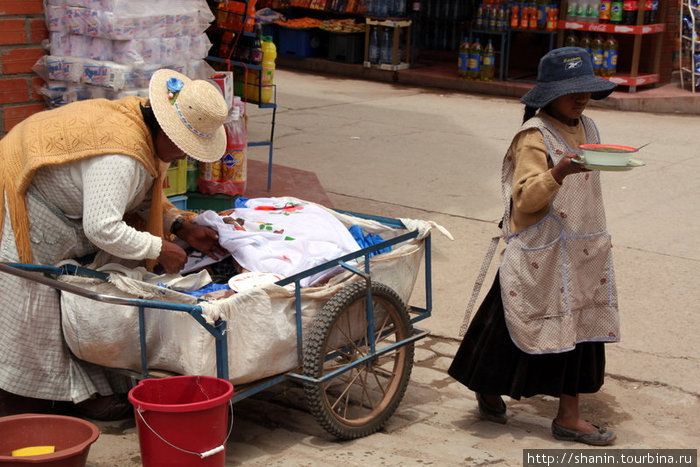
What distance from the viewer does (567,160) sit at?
3555mm

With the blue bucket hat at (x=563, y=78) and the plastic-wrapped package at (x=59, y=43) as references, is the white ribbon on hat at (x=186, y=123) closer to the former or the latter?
the blue bucket hat at (x=563, y=78)

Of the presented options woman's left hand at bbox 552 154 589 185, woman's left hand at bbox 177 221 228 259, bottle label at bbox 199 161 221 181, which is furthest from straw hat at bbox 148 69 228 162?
bottle label at bbox 199 161 221 181

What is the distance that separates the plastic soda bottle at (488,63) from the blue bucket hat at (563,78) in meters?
9.85

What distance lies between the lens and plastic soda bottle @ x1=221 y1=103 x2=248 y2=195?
20.9 ft

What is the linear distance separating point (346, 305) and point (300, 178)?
4364mm

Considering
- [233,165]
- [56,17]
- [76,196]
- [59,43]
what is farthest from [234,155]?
[76,196]

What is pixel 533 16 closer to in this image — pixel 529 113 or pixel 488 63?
pixel 488 63

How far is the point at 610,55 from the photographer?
41.3 ft

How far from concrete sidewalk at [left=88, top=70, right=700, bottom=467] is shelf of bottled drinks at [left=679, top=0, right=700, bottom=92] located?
98 centimetres

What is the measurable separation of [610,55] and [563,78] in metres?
9.27

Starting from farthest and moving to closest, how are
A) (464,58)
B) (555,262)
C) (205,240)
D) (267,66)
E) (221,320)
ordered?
(464,58)
(267,66)
(205,240)
(555,262)
(221,320)

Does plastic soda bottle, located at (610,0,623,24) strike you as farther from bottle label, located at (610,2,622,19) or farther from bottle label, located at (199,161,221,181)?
bottle label, located at (199,161,221,181)

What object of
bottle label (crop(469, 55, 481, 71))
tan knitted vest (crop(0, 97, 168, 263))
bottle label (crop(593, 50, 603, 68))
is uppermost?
bottle label (crop(593, 50, 603, 68))

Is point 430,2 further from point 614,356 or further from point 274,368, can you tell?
point 274,368
